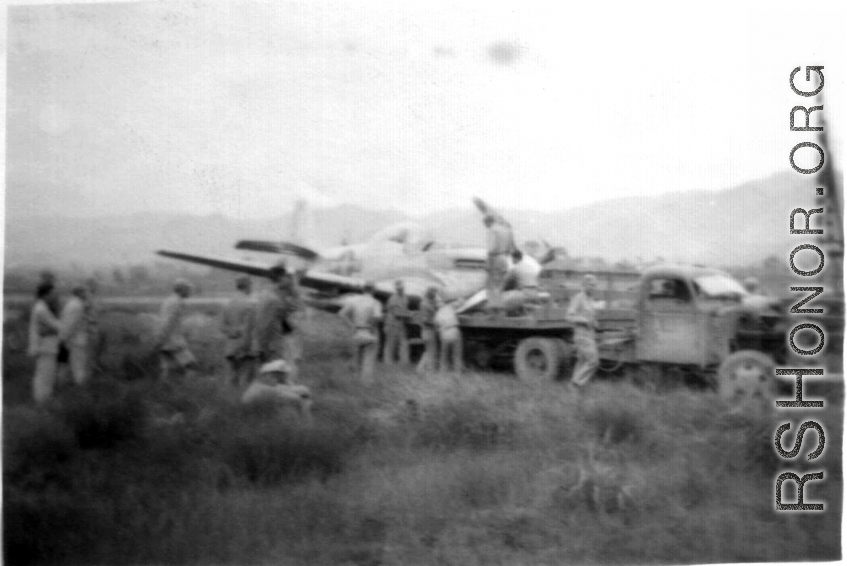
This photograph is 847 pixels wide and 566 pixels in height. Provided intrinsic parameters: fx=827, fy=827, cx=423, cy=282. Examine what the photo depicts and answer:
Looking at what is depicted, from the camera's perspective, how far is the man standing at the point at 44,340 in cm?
513

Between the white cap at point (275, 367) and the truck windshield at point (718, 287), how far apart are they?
262cm

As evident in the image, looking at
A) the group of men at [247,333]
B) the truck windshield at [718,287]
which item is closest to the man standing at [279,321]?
the group of men at [247,333]

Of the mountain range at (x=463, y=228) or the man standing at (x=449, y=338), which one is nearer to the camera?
the mountain range at (x=463, y=228)

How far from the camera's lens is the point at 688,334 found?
523 centimetres

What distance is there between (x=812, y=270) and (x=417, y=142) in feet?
8.57

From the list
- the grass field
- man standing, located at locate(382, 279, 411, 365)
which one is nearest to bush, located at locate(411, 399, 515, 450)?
the grass field

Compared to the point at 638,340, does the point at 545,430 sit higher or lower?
lower

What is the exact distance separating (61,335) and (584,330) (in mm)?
→ 3265

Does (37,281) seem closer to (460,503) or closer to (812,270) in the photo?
(460,503)

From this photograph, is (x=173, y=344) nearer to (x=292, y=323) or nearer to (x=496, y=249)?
(x=292, y=323)

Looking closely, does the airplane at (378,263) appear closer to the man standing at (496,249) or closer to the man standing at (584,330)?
the man standing at (496,249)

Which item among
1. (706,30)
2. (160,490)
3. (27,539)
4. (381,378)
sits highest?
(706,30)

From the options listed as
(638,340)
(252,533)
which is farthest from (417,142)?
(252,533)

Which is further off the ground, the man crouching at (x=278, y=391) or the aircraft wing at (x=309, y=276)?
the aircraft wing at (x=309, y=276)
